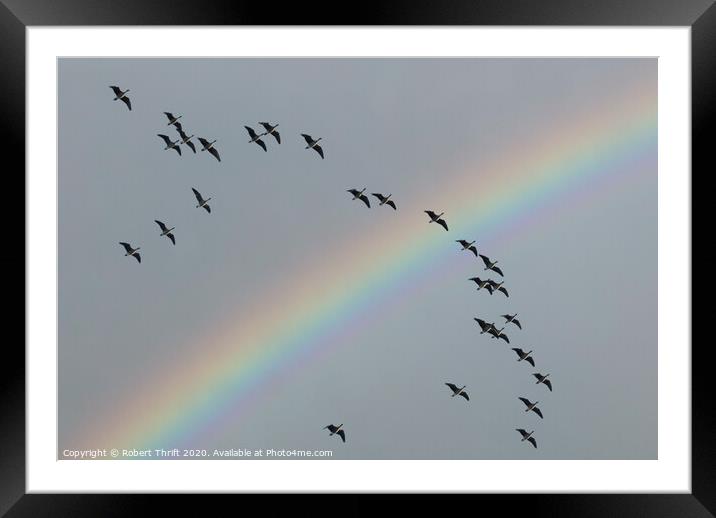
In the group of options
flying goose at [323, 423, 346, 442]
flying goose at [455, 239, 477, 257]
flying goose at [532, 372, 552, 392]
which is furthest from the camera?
flying goose at [455, 239, 477, 257]

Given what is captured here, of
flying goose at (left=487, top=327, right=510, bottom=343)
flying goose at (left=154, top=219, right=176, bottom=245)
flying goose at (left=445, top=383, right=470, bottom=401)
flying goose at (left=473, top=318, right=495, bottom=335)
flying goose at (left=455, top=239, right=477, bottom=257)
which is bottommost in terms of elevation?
flying goose at (left=445, top=383, right=470, bottom=401)

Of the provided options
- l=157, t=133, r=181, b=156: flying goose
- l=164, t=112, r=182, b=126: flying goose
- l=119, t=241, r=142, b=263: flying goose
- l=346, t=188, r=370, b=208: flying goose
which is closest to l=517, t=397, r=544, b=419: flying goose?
l=346, t=188, r=370, b=208: flying goose

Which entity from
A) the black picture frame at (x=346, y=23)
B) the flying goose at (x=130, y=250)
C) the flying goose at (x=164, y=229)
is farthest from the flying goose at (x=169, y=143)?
the black picture frame at (x=346, y=23)

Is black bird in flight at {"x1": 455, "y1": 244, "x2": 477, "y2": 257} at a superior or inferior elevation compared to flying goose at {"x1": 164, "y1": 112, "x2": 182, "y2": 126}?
inferior

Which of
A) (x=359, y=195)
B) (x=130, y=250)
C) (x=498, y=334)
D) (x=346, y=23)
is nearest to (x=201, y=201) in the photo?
(x=130, y=250)

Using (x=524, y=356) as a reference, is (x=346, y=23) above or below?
above

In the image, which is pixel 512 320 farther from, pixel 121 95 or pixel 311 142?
pixel 121 95

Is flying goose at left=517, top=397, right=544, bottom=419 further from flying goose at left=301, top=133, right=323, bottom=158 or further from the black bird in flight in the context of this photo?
flying goose at left=301, top=133, right=323, bottom=158
